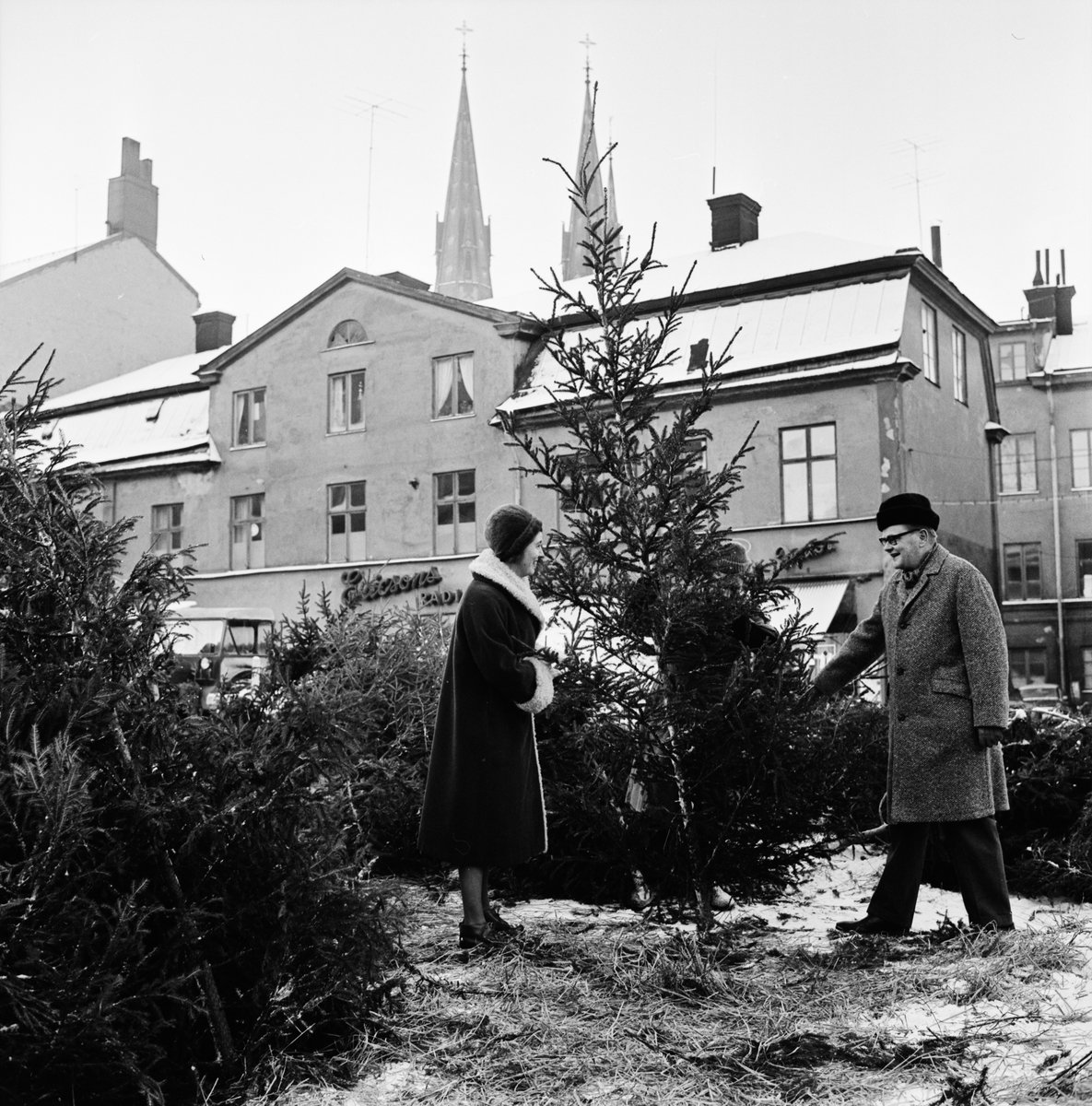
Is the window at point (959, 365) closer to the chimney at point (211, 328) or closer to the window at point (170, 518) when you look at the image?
the window at point (170, 518)

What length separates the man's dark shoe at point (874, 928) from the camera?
5617 millimetres

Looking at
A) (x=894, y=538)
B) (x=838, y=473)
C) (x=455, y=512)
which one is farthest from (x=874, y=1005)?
(x=455, y=512)

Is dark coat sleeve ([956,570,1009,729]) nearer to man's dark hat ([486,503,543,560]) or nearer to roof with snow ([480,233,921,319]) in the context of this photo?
man's dark hat ([486,503,543,560])

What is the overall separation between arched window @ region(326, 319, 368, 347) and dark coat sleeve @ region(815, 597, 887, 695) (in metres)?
27.3

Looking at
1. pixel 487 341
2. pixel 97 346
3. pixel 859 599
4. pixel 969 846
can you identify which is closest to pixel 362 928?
pixel 969 846

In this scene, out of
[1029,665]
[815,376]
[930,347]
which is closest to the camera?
[815,376]

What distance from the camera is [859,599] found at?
23.7 meters

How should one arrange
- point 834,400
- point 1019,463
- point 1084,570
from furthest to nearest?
point 1019,463, point 1084,570, point 834,400

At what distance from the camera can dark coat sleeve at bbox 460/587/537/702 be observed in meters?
5.35

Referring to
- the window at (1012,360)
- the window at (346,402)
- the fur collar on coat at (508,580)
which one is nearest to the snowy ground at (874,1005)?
the fur collar on coat at (508,580)

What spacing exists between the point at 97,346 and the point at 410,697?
35126mm

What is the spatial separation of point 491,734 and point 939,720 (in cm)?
197

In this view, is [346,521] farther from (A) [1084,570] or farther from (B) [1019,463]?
(B) [1019,463]

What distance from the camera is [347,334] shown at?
107 ft
